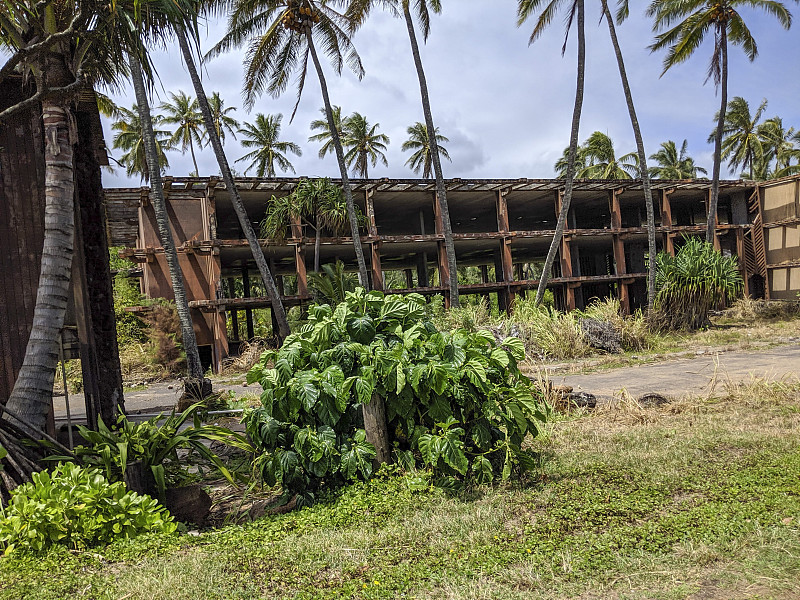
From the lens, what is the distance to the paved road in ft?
31.2

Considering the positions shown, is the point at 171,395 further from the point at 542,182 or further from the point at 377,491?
the point at 542,182

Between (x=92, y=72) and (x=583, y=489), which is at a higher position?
(x=92, y=72)

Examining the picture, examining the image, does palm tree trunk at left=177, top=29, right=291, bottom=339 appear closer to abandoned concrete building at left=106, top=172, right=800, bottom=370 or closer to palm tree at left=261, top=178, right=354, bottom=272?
abandoned concrete building at left=106, top=172, right=800, bottom=370

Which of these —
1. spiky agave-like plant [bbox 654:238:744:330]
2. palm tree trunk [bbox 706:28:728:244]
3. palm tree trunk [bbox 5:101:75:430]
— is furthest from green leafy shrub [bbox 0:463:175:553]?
palm tree trunk [bbox 706:28:728:244]

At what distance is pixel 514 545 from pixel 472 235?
19374 millimetres

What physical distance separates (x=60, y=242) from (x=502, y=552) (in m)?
4.10

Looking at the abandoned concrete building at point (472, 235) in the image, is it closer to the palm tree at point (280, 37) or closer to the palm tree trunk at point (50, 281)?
the palm tree at point (280, 37)

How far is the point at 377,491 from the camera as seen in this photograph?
4445 millimetres

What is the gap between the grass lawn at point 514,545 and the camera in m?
2.94

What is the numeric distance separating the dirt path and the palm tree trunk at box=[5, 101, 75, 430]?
23.1 feet

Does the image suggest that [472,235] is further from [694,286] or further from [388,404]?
[388,404]

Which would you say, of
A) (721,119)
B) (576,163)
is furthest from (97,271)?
(576,163)

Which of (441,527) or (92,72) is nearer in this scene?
(441,527)

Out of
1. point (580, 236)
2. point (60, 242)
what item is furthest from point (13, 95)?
point (580, 236)
